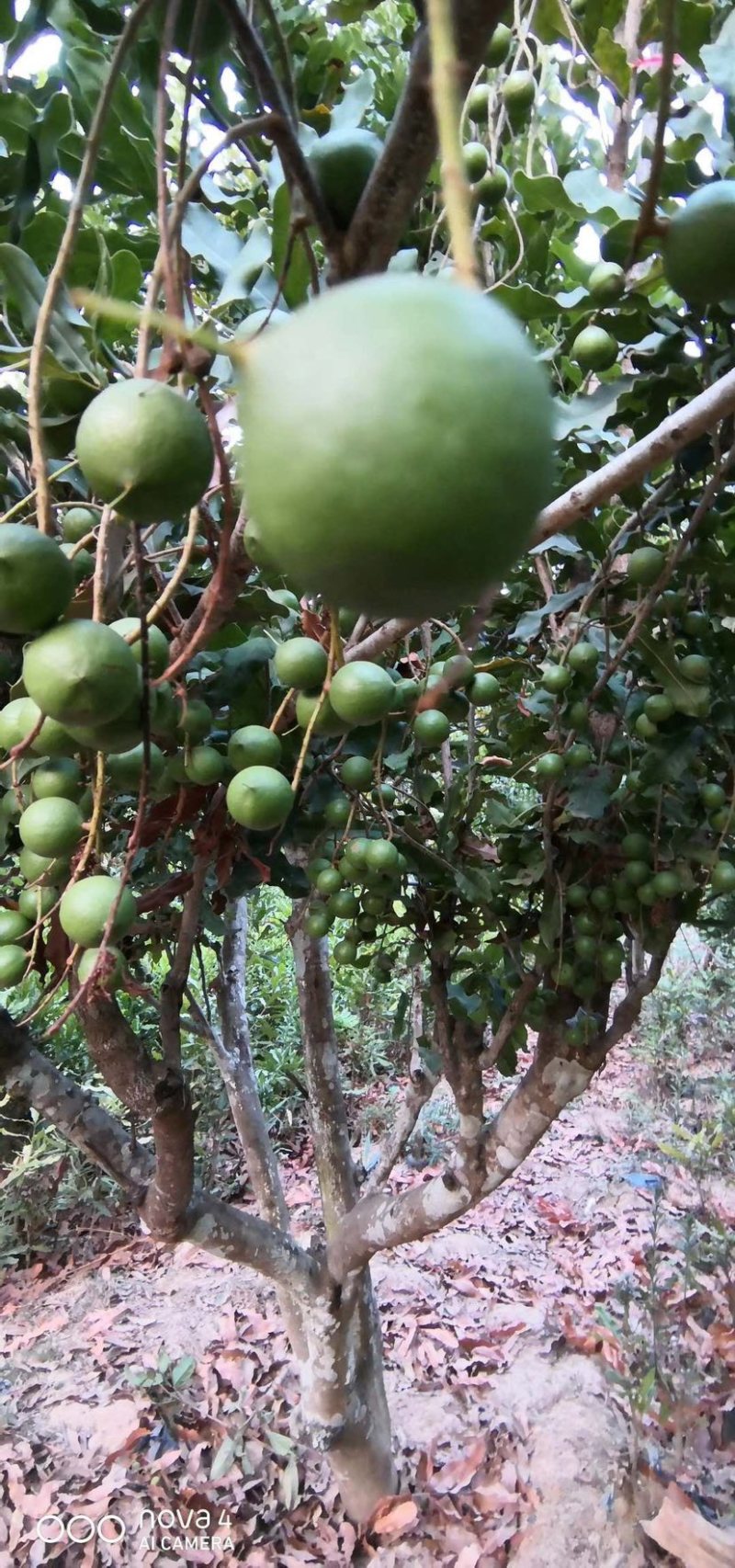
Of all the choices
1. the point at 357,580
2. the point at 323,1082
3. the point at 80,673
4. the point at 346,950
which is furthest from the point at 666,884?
the point at 323,1082

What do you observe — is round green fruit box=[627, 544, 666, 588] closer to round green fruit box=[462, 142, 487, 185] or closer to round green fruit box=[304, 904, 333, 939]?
round green fruit box=[462, 142, 487, 185]

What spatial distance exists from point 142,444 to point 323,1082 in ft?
7.74

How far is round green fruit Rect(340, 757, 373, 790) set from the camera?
1335mm

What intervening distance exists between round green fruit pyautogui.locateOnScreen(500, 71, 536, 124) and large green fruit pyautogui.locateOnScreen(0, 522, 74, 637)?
3.50ft

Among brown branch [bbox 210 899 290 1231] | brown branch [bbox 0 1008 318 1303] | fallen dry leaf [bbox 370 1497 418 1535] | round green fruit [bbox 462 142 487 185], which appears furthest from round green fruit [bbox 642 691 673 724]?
fallen dry leaf [bbox 370 1497 418 1535]

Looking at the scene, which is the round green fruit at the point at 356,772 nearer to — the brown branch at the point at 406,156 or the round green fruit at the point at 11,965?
the round green fruit at the point at 11,965

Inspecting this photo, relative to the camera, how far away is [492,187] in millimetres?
1217

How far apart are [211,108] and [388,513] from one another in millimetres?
1456

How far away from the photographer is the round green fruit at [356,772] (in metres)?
1.33

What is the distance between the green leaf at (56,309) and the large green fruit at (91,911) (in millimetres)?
524

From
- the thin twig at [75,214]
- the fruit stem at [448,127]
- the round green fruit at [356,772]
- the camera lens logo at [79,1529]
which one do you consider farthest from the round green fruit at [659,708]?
the camera lens logo at [79,1529]

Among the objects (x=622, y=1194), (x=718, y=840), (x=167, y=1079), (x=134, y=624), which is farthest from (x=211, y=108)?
(x=622, y=1194)

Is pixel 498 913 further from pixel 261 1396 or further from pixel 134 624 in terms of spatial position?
pixel 261 1396

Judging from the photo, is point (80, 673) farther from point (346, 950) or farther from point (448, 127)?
point (346, 950)
